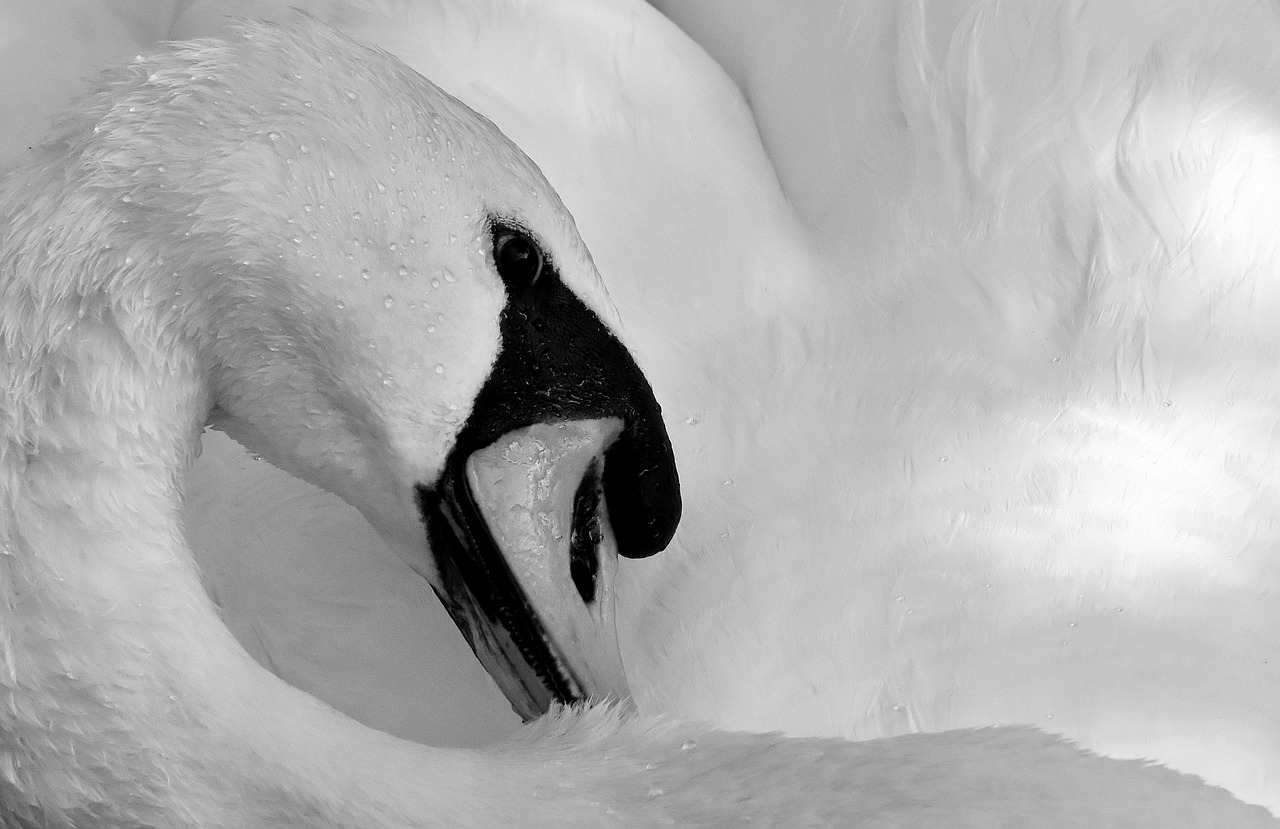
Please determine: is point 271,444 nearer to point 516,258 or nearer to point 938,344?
point 516,258

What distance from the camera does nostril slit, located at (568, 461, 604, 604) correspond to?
137cm

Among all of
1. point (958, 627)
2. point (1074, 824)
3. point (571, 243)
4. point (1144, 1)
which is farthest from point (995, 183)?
point (1074, 824)

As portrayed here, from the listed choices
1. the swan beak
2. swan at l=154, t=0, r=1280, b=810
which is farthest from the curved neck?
swan at l=154, t=0, r=1280, b=810

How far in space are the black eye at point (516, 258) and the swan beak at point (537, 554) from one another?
5.0 inches

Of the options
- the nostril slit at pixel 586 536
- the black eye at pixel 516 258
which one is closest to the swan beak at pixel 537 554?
the nostril slit at pixel 586 536

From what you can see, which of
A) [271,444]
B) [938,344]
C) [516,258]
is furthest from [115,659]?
[938,344]

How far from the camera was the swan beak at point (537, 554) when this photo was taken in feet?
4.39

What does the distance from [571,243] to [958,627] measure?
57 centimetres

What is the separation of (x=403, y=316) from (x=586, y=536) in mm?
255

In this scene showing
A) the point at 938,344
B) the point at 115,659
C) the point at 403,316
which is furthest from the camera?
the point at 938,344

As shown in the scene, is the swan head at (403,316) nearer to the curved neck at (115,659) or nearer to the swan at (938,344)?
the curved neck at (115,659)

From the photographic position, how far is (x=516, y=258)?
1352mm

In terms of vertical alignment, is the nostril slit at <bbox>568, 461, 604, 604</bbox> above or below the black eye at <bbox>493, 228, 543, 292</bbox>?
below

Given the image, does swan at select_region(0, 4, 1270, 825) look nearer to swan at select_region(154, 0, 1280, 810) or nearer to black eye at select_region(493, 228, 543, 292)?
black eye at select_region(493, 228, 543, 292)
